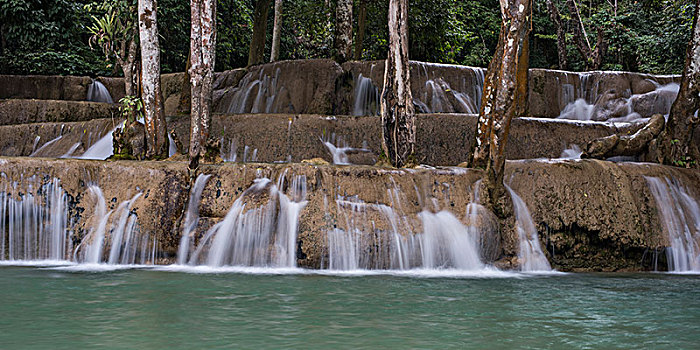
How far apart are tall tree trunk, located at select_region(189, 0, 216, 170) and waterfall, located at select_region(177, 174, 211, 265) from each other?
35.0 inches

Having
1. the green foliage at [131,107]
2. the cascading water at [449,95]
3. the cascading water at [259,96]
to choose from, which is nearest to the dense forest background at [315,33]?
the cascading water at [259,96]

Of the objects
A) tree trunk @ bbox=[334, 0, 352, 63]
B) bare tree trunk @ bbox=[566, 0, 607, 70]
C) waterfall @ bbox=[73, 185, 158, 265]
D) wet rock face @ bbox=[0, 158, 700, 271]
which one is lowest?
waterfall @ bbox=[73, 185, 158, 265]

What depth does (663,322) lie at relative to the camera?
4.51m

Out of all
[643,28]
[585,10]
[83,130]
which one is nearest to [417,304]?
[83,130]

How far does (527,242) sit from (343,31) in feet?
25.0

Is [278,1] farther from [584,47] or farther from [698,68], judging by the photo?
[698,68]

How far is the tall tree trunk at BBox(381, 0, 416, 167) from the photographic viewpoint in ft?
28.7

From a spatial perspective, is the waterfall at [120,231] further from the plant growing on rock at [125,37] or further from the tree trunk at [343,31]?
the tree trunk at [343,31]

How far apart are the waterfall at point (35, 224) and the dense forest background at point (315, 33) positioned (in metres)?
8.17

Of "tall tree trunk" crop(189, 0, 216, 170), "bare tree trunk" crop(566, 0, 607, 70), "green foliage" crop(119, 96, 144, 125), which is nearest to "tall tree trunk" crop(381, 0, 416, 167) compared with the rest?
"tall tree trunk" crop(189, 0, 216, 170)

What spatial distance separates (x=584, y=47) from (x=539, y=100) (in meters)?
6.22

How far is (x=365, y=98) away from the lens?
1289 cm

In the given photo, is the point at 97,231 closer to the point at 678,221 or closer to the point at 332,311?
the point at 332,311

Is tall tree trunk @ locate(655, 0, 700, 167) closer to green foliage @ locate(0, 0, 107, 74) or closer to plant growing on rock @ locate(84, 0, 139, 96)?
plant growing on rock @ locate(84, 0, 139, 96)
